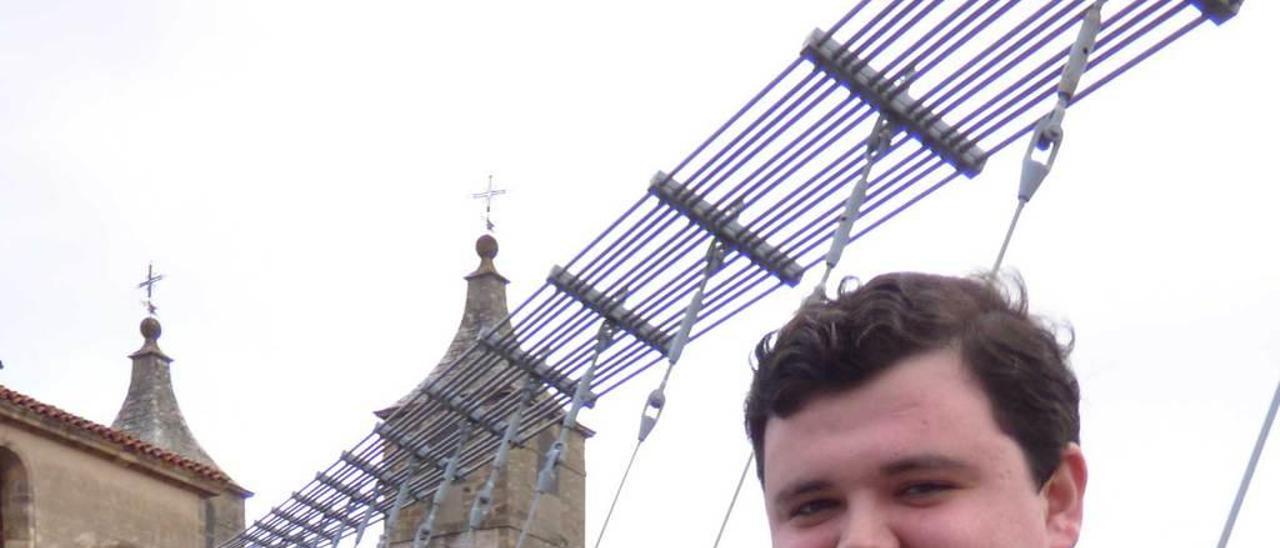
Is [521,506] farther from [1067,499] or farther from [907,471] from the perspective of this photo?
[907,471]

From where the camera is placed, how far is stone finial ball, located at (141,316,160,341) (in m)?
35.9

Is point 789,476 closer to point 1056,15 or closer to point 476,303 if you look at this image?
point 1056,15

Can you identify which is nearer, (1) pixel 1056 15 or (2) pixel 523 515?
(1) pixel 1056 15

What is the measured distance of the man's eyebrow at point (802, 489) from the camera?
203 cm

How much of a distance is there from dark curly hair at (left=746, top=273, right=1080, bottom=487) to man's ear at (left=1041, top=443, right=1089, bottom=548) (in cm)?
2

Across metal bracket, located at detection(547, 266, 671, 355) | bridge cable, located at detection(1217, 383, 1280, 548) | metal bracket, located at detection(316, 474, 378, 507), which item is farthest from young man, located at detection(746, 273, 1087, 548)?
metal bracket, located at detection(316, 474, 378, 507)

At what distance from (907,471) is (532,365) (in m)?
11.9

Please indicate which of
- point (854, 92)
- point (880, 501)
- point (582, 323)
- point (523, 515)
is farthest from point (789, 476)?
point (523, 515)

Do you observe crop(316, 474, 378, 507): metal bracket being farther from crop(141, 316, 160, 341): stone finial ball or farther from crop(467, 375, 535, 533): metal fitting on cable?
crop(141, 316, 160, 341): stone finial ball

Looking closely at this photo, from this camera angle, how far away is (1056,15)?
7625mm

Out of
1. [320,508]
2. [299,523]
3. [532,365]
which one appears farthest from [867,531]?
[299,523]

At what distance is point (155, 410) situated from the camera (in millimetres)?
34906

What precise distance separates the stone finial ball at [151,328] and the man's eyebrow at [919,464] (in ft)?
114

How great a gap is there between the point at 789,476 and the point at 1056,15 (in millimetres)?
5799
